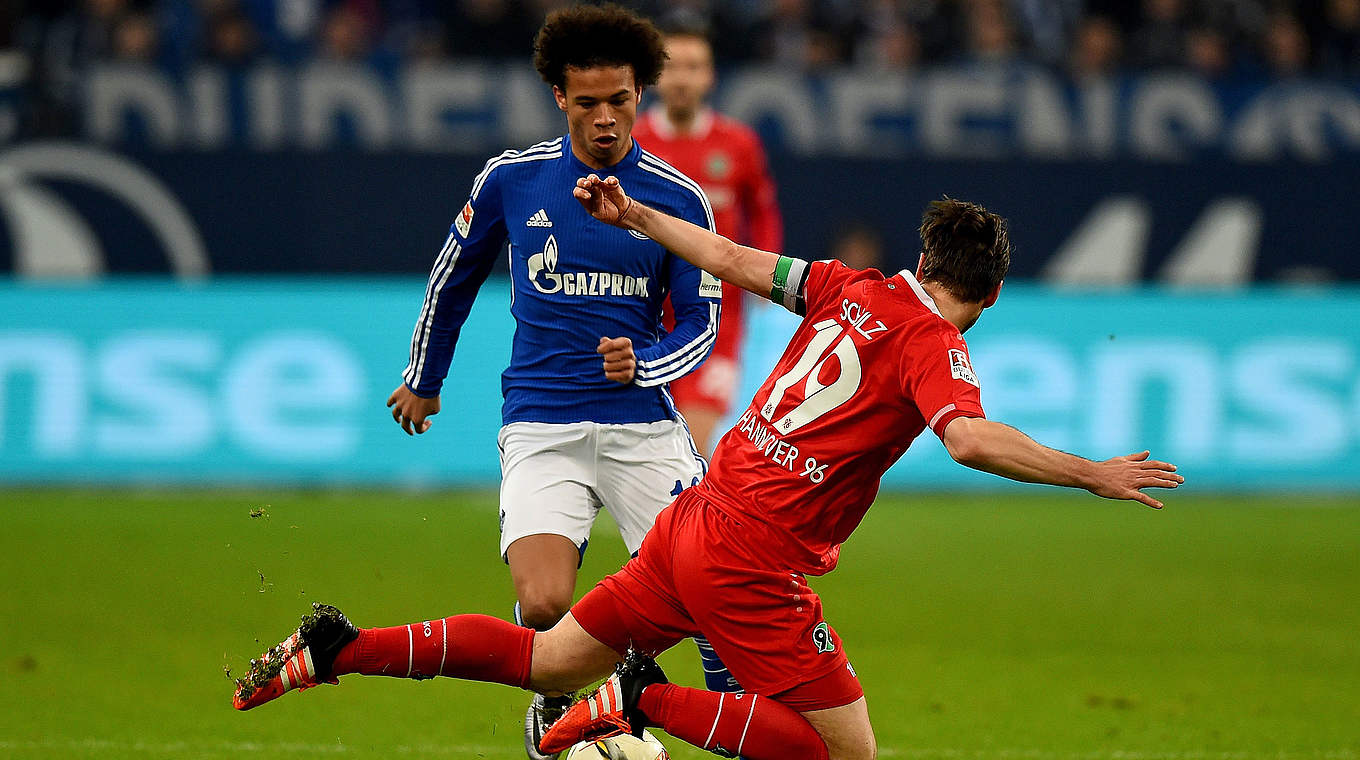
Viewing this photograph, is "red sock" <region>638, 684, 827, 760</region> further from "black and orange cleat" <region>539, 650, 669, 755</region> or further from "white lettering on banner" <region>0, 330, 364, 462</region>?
"white lettering on banner" <region>0, 330, 364, 462</region>

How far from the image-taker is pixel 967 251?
13.7ft

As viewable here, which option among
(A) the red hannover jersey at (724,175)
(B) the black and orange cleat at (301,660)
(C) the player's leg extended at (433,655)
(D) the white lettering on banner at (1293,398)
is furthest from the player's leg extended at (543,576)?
(D) the white lettering on banner at (1293,398)

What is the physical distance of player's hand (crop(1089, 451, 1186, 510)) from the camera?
380cm

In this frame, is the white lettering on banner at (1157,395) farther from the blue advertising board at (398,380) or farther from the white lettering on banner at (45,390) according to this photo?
the white lettering on banner at (45,390)

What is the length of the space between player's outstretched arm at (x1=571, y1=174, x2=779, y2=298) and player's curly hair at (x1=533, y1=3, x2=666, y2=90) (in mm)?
613

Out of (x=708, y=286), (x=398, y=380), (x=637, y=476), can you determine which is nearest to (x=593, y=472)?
(x=637, y=476)

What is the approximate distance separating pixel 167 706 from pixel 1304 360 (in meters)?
8.33

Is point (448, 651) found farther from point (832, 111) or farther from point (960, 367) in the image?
point (832, 111)

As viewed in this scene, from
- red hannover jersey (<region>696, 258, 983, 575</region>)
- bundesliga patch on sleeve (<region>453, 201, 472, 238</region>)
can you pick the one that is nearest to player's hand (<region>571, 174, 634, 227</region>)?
red hannover jersey (<region>696, 258, 983, 575</region>)

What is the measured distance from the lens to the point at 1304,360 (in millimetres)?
11383

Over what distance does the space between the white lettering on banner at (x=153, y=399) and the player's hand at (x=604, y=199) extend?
21.9 feet

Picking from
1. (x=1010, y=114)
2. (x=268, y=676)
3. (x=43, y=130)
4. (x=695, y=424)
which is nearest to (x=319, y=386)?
(x=43, y=130)

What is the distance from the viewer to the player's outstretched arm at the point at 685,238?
4.56 m

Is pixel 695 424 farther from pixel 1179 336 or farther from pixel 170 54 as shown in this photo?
pixel 170 54
